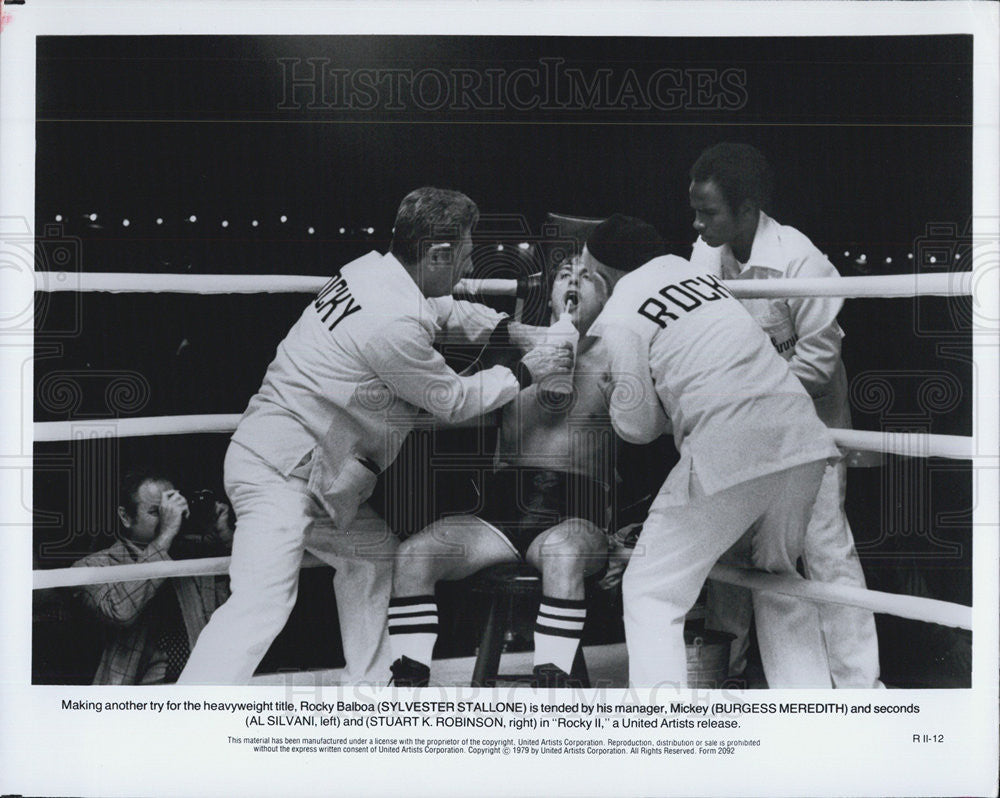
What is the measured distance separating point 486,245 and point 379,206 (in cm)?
27

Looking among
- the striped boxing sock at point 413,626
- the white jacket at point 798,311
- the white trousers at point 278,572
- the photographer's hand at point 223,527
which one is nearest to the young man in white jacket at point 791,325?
the white jacket at point 798,311

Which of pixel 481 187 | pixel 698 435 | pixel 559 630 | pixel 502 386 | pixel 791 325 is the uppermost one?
pixel 481 187

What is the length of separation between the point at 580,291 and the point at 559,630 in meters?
0.79

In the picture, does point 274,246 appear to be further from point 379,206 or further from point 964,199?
point 964,199

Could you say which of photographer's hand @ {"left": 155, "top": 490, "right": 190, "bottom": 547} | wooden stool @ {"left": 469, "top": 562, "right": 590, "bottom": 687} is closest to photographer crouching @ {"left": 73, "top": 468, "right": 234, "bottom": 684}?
photographer's hand @ {"left": 155, "top": 490, "right": 190, "bottom": 547}

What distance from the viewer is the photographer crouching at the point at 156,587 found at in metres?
2.26

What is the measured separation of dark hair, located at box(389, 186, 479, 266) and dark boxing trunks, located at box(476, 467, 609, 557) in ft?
1.90

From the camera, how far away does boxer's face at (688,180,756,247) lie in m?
2.24

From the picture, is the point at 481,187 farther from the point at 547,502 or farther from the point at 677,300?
the point at 547,502

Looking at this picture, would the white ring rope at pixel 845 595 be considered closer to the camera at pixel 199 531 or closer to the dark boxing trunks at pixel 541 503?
the dark boxing trunks at pixel 541 503

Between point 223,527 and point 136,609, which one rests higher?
point 223,527

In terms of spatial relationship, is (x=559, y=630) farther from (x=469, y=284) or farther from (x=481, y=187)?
(x=481, y=187)

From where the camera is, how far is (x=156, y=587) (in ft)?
7.44

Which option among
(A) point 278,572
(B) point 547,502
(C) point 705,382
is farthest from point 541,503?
(A) point 278,572
